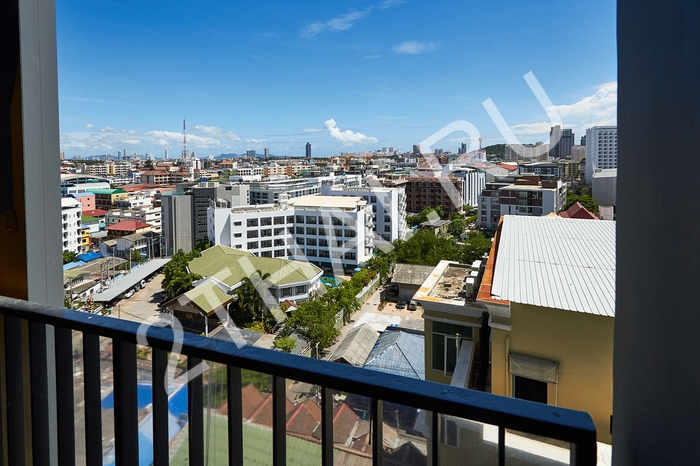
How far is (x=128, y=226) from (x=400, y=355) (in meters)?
2.74

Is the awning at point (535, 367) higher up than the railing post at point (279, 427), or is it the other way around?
the railing post at point (279, 427)

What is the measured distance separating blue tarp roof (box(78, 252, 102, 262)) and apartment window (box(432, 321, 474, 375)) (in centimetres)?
224

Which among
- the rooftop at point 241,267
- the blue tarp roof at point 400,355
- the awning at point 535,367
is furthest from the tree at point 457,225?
the awning at point 535,367

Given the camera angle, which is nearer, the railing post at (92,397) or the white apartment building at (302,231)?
the railing post at (92,397)

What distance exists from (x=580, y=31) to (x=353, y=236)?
2465 millimetres

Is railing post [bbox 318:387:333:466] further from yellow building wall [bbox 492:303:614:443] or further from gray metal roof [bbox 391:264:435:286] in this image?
gray metal roof [bbox 391:264:435:286]

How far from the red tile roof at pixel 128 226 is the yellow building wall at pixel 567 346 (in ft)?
10.4

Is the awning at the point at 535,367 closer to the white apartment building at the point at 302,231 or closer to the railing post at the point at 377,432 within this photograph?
the railing post at the point at 377,432

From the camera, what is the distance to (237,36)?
2521mm

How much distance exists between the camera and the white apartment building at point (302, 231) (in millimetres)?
2938

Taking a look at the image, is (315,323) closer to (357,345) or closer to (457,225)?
(357,345)
